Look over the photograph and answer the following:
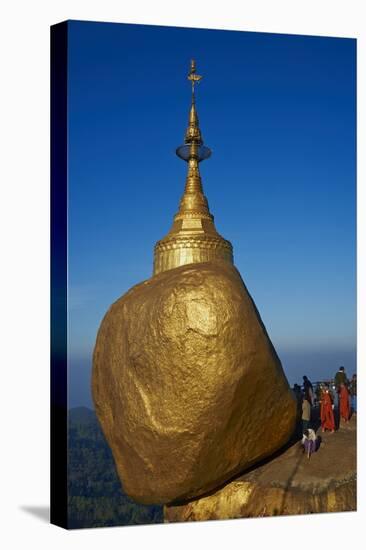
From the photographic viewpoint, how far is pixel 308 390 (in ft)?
55.2

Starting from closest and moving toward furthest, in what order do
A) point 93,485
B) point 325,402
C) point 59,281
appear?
point 59,281 → point 93,485 → point 325,402

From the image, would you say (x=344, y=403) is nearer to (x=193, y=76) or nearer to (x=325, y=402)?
(x=325, y=402)

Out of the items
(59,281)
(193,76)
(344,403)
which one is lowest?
(344,403)

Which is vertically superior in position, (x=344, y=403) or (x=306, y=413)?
(x=344, y=403)

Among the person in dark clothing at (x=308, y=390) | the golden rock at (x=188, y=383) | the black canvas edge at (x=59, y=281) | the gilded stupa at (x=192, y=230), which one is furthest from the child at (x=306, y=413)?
the black canvas edge at (x=59, y=281)

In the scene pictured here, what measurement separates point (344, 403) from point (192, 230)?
3467 millimetres

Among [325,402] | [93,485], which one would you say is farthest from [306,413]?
[93,485]

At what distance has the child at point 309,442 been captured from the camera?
16.1 metres

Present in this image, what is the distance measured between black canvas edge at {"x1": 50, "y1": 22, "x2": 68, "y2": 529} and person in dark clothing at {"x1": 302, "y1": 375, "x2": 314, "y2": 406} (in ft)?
12.9

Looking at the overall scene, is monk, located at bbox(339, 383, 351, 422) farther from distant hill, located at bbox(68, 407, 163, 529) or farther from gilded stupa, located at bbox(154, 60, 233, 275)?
distant hill, located at bbox(68, 407, 163, 529)

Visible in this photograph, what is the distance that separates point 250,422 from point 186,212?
3.47 metres

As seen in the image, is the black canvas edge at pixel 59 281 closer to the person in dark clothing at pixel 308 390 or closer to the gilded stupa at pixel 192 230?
the gilded stupa at pixel 192 230

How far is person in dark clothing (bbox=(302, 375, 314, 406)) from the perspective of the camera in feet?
55.0

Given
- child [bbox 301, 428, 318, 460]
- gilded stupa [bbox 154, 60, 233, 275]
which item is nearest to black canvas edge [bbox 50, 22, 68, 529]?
gilded stupa [bbox 154, 60, 233, 275]
